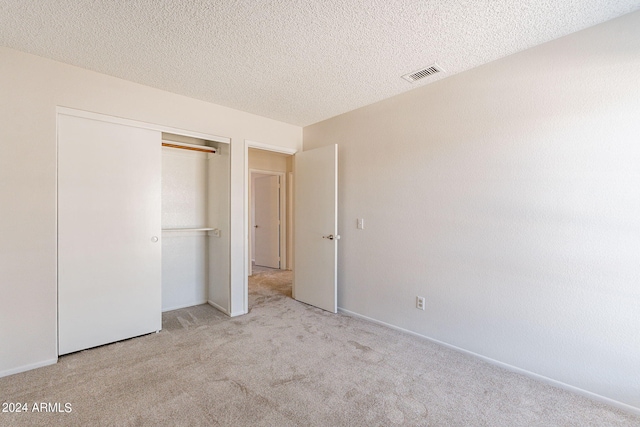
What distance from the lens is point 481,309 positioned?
2.41m

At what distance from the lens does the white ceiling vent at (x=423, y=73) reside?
2.43m

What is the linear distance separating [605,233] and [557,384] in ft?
3.66

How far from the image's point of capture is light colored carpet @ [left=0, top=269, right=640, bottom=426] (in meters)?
1.70

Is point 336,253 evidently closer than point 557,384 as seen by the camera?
No

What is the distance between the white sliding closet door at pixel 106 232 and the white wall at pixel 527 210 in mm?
2388

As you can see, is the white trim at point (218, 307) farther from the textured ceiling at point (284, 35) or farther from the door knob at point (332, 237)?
the textured ceiling at point (284, 35)

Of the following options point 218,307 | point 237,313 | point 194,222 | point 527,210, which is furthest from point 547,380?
point 194,222

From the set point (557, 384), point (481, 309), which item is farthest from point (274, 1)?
point (557, 384)

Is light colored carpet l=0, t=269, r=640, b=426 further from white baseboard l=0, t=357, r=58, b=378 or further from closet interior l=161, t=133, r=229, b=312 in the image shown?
closet interior l=161, t=133, r=229, b=312

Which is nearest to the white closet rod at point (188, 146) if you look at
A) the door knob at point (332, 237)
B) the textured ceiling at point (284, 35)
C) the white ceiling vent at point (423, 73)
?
the textured ceiling at point (284, 35)

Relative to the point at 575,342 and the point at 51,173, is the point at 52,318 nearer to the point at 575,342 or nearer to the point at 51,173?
the point at 51,173

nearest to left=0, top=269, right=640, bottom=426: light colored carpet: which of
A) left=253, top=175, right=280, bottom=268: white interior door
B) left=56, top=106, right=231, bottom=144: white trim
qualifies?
left=56, top=106, right=231, bottom=144: white trim

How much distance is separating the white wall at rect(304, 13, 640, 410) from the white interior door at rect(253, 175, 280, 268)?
11.4 ft

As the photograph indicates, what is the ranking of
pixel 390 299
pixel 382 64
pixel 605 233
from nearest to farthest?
1. pixel 605 233
2. pixel 382 64
3. pixel 390 299
